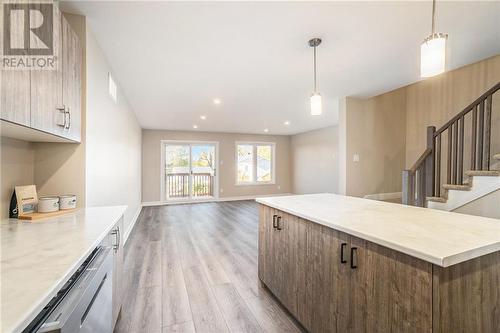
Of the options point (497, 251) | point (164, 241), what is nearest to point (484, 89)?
point (497, 251)

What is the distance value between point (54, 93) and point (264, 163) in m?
7.53

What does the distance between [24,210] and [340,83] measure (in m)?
3.83

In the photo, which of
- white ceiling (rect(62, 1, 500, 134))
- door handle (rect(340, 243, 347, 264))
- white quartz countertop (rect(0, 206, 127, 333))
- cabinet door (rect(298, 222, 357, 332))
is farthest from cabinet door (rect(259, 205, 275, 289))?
white ceiling (rect(62, 1, 500, 134))

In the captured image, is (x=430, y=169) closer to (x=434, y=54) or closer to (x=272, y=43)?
(x=434, y=54)

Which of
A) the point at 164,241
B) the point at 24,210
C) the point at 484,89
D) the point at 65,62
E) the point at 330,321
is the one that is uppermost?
the point at 484,89

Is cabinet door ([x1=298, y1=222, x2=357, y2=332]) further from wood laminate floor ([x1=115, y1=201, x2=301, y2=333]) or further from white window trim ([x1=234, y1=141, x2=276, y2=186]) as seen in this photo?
white window trim ([x1=234, y1=141, x2=276, y2=186])

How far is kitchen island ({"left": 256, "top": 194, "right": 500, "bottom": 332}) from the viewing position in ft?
3.01

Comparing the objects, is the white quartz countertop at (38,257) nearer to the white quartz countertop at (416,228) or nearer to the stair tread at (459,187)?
the white quartz countertop at (416,228)

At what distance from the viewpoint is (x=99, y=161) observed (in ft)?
7.46

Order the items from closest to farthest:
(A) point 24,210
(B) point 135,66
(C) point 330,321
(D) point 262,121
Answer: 1. (C) point 330,321
2. (A) point 24,210
3. (B) point 135,66
4. (D) point 262,121

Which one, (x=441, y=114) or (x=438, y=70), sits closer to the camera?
(x=438, y=70)

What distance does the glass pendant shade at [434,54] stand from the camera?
53.6 inches

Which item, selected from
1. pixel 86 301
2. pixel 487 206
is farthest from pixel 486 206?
pixel 86 301

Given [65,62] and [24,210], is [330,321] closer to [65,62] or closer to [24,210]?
[24,210]
